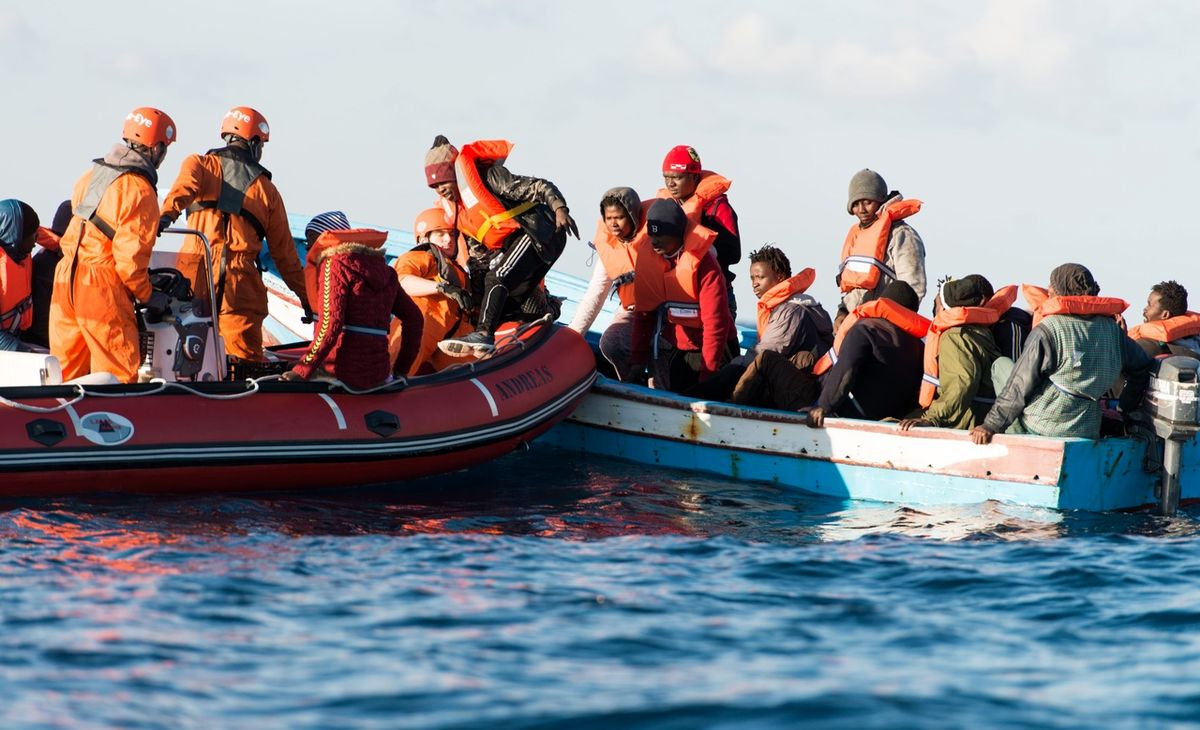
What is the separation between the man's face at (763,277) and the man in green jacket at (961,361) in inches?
50.0

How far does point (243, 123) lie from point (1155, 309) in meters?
5.78

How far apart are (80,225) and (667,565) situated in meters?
3.90

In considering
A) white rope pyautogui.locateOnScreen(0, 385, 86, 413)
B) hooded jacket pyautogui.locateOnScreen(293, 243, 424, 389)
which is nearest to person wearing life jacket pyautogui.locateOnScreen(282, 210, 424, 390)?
hooded jacket pyautogui.locateOnScreen(293, 243, 424, 389)

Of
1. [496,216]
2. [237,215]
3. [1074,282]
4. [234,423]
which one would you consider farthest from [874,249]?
[234,423]

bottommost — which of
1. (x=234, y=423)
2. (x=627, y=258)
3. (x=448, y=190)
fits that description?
(x=234, y=423)

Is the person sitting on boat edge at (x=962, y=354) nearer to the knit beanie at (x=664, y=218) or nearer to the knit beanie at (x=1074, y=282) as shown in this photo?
the knit beanie at (x=1074, y=282)

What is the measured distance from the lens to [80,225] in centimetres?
802

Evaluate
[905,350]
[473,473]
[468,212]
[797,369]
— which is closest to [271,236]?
[468,212]

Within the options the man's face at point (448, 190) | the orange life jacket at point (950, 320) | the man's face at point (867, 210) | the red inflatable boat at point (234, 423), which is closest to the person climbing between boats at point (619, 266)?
the red inflatable boat at point (234, 423)

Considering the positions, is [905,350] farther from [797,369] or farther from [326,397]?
[326,397]

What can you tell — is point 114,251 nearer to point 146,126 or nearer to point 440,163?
point 146,126

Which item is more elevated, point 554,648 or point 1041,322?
point 1041,322

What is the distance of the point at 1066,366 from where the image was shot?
7.77 meters

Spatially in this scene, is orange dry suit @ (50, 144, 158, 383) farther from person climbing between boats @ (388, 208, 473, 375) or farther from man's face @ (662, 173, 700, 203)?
man's face @ (662, 173, 700, 203)
